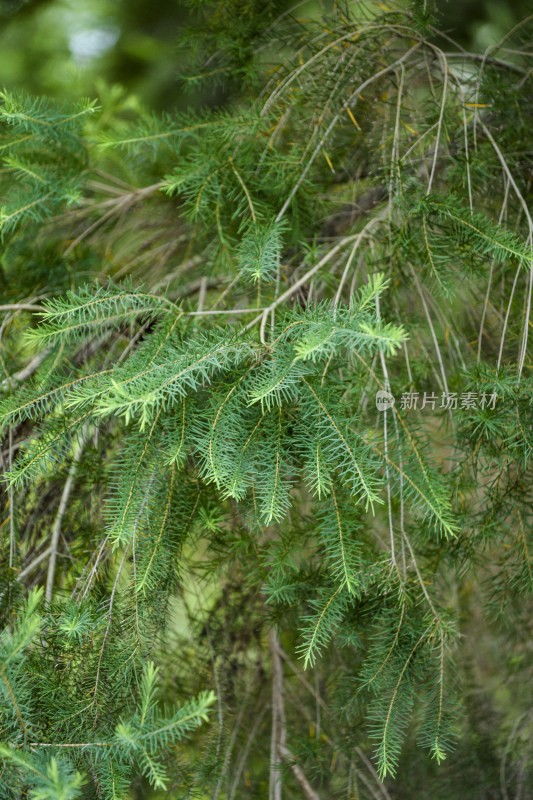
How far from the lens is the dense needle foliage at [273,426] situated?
708 millimetres

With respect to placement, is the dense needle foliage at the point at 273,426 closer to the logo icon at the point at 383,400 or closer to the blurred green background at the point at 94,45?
the logo icon at the point at 383,400

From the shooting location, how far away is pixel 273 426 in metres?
0.73

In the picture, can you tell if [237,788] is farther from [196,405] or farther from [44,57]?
[44,57]

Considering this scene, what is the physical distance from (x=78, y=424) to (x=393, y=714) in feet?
1.85

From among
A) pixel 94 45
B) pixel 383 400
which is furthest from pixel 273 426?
pixel 94 45

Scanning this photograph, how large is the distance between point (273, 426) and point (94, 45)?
1607 mm

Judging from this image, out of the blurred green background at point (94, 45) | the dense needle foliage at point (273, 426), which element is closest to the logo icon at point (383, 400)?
the dense needle foliage at point (273, 426)

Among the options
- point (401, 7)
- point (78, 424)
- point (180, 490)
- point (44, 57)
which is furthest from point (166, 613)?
point (44, 57)

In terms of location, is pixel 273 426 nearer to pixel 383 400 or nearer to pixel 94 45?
pixel 383 400

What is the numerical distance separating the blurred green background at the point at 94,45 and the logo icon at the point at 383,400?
1120 millimetres

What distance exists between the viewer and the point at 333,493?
0.75 m

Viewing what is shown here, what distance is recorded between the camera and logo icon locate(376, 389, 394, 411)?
0.83m

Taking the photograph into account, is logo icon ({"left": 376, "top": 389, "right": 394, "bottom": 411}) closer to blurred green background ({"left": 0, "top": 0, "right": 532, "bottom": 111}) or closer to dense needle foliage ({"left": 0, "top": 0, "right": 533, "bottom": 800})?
dense needle foliage ({"left": 0, "top": 0, "right": 533, "bottom": 800})

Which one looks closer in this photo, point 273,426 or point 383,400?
point 273,426
